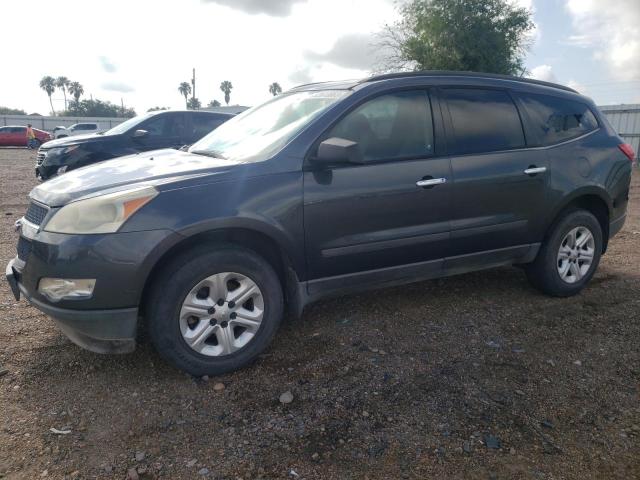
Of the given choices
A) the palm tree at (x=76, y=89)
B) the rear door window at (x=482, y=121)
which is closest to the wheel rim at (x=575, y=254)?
the rear door window at (x=482, y=121)

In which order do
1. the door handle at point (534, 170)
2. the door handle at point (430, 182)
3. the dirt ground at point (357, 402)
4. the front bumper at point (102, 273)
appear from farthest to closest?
the door handle at point (534, 170) < the door handle at point (430, 182) < the front bumper at point (102, 273) < the dirt ground at point (357, 402)

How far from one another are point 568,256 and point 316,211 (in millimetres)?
2541

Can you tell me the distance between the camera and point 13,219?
7.58 meters

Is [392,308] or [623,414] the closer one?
[623,414]

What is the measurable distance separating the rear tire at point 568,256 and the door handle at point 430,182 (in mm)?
1346

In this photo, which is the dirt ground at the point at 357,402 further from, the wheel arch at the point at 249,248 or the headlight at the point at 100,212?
the headlight at the point at 100,212

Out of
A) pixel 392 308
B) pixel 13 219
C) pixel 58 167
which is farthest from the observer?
pixel 58 167

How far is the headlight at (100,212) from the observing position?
9.06 ft

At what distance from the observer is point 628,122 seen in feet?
61.1

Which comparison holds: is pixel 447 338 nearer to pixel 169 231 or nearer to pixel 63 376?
pixel 169 231

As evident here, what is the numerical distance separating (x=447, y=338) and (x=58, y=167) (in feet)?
24.8

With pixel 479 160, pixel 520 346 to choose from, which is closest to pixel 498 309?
pixel 520 346

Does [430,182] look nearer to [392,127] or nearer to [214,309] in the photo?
[392,127]

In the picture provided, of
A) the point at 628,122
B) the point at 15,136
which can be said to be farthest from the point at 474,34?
the point at 15,136
